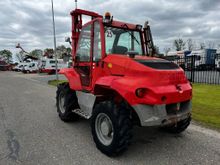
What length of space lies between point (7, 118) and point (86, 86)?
10.1ft

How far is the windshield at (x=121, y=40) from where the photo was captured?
175 inches

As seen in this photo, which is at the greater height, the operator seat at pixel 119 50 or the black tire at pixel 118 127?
the operator seat at pixel 119 50

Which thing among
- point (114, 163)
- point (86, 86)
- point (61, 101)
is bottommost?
point (114, 163)

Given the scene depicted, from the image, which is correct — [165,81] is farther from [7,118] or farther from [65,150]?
[7,118]

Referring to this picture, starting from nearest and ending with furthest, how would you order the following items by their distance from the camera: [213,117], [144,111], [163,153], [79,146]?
[144,111]
[163,153]
[79,146]
[213,117]

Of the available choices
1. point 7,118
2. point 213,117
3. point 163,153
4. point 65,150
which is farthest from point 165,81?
point 7,118

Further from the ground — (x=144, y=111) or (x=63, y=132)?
(x=144, y=111)

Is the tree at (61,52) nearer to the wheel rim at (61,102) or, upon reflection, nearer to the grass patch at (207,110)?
the wheel rim at (61,102)

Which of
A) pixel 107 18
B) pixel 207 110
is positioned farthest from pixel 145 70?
pixel 207 110

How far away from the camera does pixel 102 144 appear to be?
4.00 metres

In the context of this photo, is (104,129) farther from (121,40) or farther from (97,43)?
(121,40)

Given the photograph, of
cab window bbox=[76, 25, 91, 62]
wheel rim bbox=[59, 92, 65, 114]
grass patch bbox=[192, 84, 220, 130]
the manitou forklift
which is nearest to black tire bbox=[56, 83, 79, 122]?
wheel rim bbox=[59, 92, 65, 114]

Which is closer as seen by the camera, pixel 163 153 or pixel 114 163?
pixel 114 163

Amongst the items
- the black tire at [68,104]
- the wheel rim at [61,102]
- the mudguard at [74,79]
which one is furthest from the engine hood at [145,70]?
the wheel rim at [61,102]
